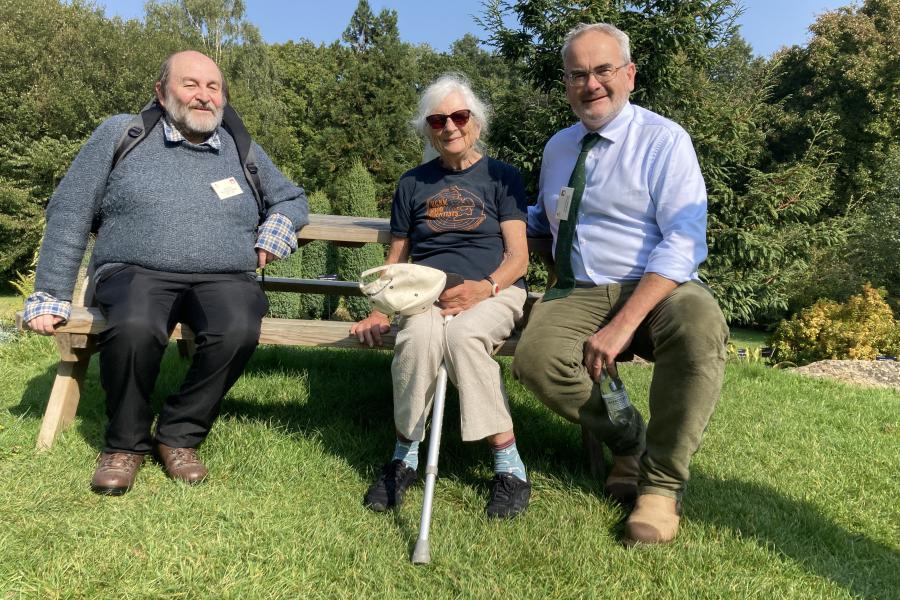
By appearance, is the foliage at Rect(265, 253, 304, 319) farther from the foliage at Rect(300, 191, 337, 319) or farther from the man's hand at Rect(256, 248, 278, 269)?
the man's hand at Rect(256, 248, 278, 269)

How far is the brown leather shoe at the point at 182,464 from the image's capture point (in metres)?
2.75

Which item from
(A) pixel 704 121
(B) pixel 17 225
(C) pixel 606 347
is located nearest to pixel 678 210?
(C) pixel 606 347

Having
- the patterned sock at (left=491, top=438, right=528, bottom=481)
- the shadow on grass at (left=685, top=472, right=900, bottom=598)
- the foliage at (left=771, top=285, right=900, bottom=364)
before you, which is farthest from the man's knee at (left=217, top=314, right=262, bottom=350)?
the foliage at (left=771, top=285, right=900, bottom=364)

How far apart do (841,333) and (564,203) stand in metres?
6.17

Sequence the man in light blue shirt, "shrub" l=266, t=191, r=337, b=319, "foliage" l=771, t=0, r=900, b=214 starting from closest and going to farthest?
the man in light blue shirt < "shrub" l=266, t=191, r=337, b=319 < "foliage" l=771, t=0, r=900, b=214

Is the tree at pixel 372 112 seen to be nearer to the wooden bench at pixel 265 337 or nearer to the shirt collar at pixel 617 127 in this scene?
the wooden bench at pixel 265 337

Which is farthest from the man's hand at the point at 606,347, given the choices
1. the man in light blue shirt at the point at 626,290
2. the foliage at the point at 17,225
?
the foliage at the point at 17,225

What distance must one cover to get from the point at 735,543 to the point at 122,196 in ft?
9.23

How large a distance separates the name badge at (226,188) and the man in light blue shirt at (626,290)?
1.44m

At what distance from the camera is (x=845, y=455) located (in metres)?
3.47

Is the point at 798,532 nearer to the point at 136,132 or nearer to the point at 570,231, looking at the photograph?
the point at 570,231

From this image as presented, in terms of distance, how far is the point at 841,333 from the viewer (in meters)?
7.70

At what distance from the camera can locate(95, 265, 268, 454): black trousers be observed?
9.04 ft

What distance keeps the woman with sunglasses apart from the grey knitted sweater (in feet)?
2.54
